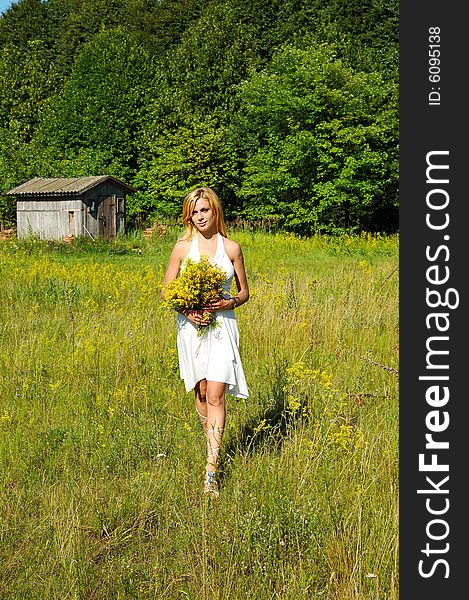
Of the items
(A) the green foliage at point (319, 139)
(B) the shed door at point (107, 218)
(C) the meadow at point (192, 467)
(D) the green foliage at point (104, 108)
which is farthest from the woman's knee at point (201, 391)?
(D) the green foliage at point (104, 108)

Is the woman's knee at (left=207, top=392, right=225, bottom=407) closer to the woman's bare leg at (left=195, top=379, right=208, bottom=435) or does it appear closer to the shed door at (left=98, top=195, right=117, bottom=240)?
the woman's bare leg at (left=195, top=379, right=208, bottom=435)

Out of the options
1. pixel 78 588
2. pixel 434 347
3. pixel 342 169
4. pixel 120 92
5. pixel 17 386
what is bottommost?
Answer: pixel 78 588

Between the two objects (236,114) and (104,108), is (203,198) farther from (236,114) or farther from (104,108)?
(104,108)

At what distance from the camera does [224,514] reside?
3768mm

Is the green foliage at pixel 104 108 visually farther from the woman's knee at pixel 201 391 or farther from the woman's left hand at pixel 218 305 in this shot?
the woman's left hand at pixel 218 305

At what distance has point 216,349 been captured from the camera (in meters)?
4.49

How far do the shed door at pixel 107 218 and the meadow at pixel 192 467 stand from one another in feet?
68.2

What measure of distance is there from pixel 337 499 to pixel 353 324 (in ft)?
14.6

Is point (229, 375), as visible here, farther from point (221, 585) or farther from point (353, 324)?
point (353, 324)

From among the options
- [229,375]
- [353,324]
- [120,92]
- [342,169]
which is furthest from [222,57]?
[229,375]

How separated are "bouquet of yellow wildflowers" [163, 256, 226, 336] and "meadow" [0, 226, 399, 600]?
0.85 m

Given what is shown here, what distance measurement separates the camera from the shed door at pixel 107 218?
94.9 ft

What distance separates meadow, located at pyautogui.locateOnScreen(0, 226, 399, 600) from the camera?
10.8ft

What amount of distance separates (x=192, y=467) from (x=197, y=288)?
113 cm
